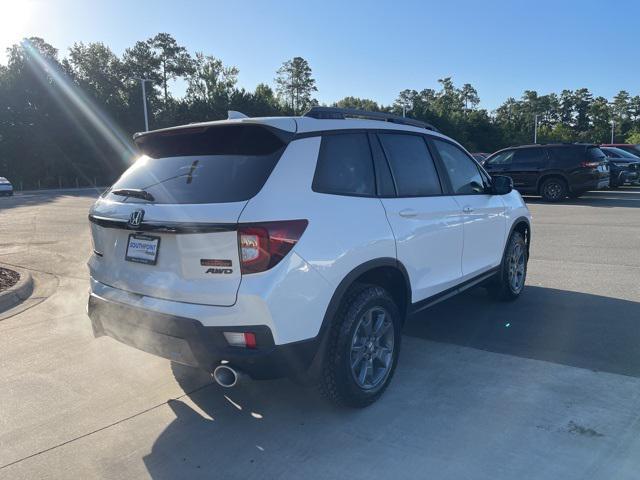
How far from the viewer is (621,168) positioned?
64.6 ft

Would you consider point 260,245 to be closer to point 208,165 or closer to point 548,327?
point 208,165

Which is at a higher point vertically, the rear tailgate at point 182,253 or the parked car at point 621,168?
the parked car at point 621,168

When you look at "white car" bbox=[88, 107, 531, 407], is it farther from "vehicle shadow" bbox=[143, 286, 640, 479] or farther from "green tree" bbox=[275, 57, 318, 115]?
"green tree" bbox=[275, 57, 318, 115]

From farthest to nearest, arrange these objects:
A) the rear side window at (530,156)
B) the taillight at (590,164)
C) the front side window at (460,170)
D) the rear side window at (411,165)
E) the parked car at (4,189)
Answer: the parked car at (4,189) → the rear side window at (530,156) → the taillight at (590,164) → the front side window at (460,170) → the rear side window at (411,165)

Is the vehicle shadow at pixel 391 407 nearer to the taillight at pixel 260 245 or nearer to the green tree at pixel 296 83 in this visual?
the taillight at pixel 260 245

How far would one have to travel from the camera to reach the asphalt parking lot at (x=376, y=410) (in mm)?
2814

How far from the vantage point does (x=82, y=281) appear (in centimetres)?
702

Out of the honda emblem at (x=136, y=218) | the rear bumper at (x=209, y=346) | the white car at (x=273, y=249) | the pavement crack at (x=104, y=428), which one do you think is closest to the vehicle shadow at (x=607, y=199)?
the white car at (x=273, y=249)

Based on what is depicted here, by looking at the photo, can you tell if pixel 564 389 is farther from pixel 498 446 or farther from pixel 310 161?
pixel 310 161

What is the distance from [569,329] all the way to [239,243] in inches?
139

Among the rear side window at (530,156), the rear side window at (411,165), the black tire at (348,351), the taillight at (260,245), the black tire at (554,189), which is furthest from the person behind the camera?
the rear side window at (530,156)

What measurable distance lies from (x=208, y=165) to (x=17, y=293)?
429cm

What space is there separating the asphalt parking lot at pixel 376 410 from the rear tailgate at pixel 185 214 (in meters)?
0.90

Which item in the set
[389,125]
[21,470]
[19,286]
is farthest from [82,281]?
[389,125]
